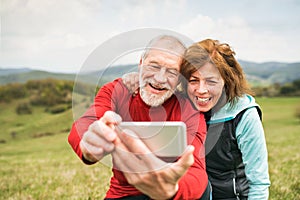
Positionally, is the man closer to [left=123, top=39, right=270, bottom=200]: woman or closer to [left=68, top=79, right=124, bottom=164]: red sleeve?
[left=68, top=79, right=124, bottom=164]: red sleeve

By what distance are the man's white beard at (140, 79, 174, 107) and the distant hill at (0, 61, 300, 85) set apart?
0.42ft

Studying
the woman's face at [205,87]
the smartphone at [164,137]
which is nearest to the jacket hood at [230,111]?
the woman's face at [205,87]

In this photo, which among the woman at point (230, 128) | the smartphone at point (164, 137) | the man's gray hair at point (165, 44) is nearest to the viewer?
the smartphone at point (164, 137)

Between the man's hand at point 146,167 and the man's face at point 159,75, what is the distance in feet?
2.19

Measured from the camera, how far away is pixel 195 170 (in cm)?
243

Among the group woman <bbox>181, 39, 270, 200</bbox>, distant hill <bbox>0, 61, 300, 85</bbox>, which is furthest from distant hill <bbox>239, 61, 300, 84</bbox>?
woman <bbox>181, 39, 270, 200</bbox>

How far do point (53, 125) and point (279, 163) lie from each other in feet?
56.9

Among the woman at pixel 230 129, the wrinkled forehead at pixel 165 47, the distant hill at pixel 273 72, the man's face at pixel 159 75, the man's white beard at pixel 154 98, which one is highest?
the wrinkled forehead at pixel 165 47

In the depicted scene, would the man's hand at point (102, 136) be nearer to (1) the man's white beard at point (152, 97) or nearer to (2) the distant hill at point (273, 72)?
(1) the man's white beard at point (152, 97)

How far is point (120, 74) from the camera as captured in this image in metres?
2.71

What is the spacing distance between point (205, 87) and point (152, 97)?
0.67 meters

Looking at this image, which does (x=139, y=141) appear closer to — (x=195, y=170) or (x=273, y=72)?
(x=195, y=170)

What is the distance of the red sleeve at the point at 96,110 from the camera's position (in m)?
2.39

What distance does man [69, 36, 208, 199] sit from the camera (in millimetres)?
1900
